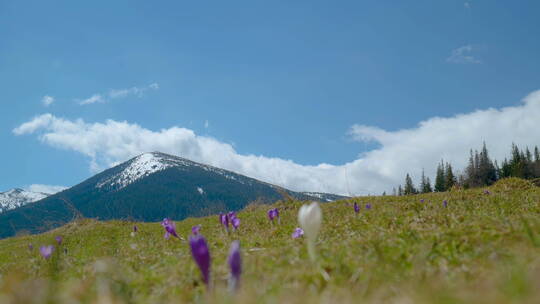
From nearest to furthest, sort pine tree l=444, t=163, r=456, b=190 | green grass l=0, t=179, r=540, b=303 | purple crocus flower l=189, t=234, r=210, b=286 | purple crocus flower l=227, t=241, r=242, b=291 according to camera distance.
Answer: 1. green grass l=0, t=179, r=540, b=303
2. purple crocus flower l=227, t=241, r=242, b=291
3. purple crocus flower l=189, t=234, r=210, b=286
4. pine tree l=444, t=163, r=456, b=190

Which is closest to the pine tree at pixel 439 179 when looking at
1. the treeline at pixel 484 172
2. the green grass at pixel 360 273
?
the treeline at pixel 484 172

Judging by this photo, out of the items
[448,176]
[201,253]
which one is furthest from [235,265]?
[448,176]

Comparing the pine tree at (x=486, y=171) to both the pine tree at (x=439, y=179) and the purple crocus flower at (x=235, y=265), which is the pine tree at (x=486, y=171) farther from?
the purple crocus flower at (x=235, y=265)

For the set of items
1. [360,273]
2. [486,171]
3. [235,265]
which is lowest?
[360,273]

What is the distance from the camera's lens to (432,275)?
3486 mm

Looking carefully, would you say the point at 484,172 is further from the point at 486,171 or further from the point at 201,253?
the point at 201,253

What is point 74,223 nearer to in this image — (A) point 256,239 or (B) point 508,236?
(A) point 256,239

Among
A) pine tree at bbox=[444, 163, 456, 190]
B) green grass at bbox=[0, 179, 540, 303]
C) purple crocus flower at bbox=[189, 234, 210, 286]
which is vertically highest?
pine tree at bbox=[444, 163, 456, 190]

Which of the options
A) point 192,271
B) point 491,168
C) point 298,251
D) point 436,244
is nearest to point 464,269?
point 436,244

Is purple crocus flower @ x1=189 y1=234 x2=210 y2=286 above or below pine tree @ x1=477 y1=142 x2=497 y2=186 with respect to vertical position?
below

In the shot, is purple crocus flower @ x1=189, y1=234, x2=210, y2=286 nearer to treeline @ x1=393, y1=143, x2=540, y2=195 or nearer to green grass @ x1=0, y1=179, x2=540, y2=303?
green grass @ x1=0, y1=179, x2=540, y2=303

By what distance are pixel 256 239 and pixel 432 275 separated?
4320mm

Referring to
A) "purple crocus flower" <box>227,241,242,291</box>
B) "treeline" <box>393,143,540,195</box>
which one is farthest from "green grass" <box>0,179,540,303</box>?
"treeline" <box>393,143,540,195</box>

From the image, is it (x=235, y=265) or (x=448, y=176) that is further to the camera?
(x=448, y=176)
